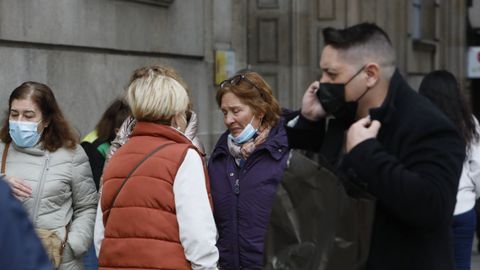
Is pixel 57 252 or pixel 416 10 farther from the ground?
pixel 416 10

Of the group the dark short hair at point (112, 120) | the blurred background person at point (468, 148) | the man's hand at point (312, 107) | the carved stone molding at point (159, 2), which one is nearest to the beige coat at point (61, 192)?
the dark short hair at point (112, 120)

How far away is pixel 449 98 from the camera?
21.6 ft

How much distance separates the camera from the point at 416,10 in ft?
64.3

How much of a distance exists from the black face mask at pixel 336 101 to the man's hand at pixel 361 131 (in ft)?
0.37

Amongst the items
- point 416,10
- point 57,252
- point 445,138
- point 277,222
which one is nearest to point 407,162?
point 445,138

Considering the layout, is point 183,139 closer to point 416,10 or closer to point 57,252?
point 57,252

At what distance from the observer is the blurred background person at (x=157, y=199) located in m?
4.55

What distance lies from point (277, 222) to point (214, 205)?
1.59 metres

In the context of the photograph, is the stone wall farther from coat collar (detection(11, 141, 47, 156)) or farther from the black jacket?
the black jacket

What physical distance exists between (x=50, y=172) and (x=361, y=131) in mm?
2512

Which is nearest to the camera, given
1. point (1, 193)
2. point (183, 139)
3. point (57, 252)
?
point (1, 193)

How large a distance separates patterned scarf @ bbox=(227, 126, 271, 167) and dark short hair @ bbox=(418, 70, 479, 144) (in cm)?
169

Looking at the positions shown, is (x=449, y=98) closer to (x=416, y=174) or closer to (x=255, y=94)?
(x=255, y=94)

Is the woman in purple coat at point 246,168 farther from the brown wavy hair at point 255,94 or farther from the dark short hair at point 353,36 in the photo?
the dark short hair at point 353,36
